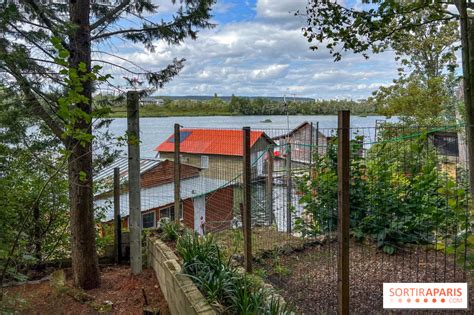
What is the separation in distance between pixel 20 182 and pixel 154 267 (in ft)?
5.55

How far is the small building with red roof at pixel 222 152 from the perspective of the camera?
5695 millimetres

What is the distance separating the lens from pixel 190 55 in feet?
13.9

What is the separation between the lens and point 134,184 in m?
3.67

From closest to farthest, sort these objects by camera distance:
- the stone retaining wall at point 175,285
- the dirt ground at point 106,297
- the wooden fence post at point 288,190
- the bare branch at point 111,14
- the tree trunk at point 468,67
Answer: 1. the stone retaining wall at point 175,285
2. the tree trunk at point 468,67
3. the dirt ground at point 106,297
4. the bare branch at point 111,14
5. the wooden fence post at point 288,190

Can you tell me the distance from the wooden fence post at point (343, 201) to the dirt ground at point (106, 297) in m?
1.51

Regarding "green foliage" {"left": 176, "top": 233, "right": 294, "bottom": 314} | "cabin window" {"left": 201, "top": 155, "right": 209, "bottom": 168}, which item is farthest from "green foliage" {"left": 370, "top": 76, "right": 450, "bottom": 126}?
"green foliage" {"left": 176, "top": 233, "right": 294, "bottom": 314}

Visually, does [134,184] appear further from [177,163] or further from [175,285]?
[175,285]

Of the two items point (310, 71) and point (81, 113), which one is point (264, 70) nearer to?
point (310, 71)

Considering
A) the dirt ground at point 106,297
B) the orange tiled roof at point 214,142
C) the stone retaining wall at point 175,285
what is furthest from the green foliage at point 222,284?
the orange tiled roof at point 214,142

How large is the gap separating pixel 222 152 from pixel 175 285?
5705mm

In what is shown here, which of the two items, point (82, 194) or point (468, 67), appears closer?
point (468, 67)

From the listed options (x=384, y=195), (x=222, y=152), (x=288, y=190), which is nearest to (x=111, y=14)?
(x=288, y=190)

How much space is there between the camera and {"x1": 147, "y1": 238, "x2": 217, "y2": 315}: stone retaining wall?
2154 millimetres

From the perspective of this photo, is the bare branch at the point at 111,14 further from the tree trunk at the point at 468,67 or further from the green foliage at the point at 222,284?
the tree trunk at the point at 468,67
